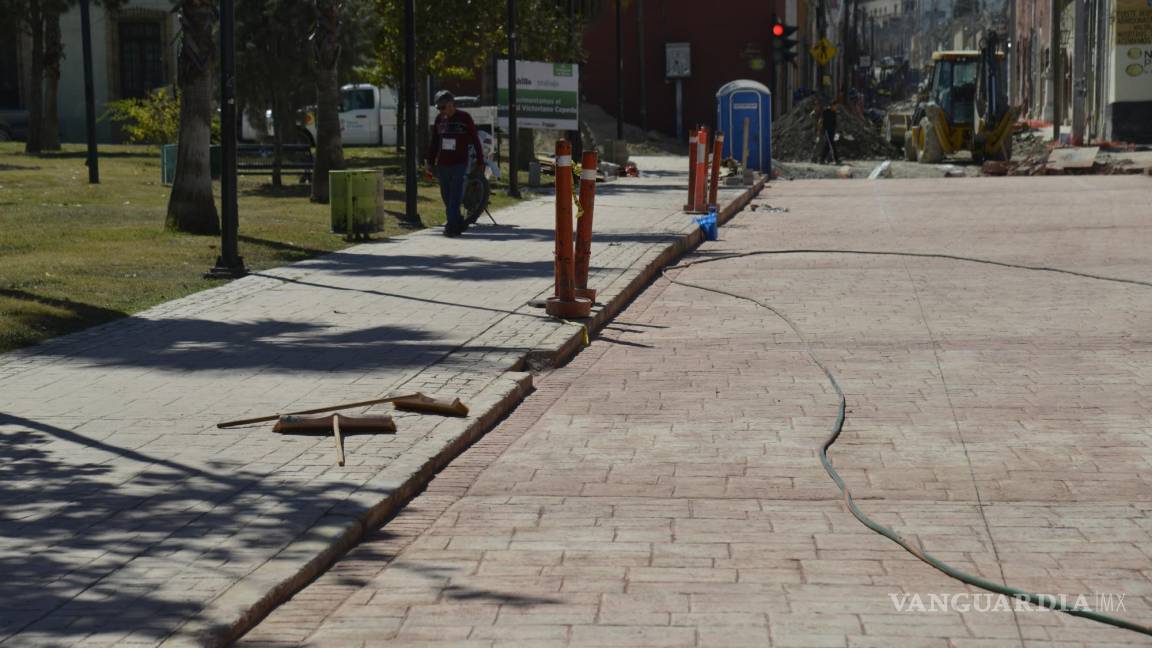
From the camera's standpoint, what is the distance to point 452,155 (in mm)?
18984

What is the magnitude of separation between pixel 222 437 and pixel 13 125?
44554 mm

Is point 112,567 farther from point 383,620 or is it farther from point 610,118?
point 610,118

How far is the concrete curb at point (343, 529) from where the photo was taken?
4.77 meters

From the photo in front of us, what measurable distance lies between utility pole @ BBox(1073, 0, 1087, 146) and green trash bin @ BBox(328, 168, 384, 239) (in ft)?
110

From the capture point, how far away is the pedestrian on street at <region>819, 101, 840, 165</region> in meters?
42.6

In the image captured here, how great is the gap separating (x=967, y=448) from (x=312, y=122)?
111ft

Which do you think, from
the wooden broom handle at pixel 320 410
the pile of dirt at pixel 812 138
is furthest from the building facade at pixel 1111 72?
the wooden broom handle at pixel 320 410

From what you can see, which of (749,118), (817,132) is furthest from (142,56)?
(749,118)

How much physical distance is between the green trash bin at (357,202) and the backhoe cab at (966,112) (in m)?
26.2

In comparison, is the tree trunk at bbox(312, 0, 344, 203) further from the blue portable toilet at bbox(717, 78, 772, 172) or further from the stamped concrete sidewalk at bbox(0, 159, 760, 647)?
the blue portable toilet at bbox(717, 78, 772, 172)

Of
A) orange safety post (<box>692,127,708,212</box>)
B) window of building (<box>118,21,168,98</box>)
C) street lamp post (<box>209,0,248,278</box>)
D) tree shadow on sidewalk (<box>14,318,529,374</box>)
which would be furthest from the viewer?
window of building (<box>118,21,168,98</box>)

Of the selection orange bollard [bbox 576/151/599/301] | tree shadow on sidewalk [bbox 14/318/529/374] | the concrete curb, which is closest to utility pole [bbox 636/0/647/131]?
orange bollard [bbox 576/151/599/301]

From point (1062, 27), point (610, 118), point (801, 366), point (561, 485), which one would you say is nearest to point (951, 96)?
point (610, 118)

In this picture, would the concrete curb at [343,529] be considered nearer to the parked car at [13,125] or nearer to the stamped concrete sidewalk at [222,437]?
the stamped concrete sidewalk at [222,437]
